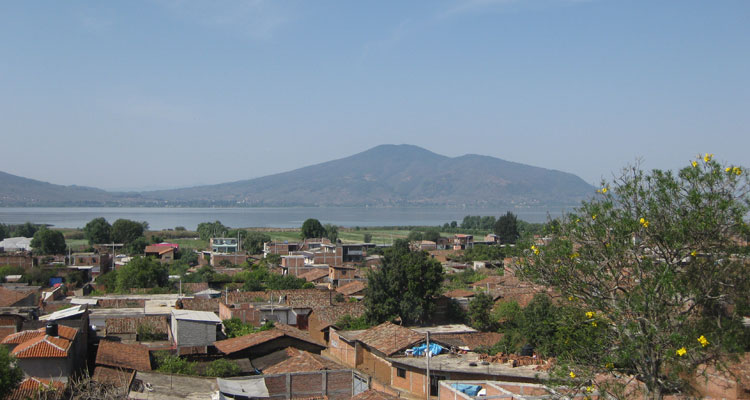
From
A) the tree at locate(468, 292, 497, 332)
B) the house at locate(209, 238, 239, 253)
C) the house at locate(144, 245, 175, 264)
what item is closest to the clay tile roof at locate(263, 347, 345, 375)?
the tree at locate(468, 292, 497, 332)

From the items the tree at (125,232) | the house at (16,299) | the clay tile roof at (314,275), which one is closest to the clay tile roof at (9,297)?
the house at (16,299)

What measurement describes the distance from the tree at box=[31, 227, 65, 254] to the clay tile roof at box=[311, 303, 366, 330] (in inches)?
1443

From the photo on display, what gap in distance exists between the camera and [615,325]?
8516 mm

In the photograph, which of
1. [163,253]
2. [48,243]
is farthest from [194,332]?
[48,243]

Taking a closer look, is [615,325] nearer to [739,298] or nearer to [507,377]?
[739,298]

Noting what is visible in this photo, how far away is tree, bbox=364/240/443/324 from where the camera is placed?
69.0 feet

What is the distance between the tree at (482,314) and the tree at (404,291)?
137cm

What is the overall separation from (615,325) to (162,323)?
559 inches

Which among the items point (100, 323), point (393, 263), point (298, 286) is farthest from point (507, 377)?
point (298, 286)

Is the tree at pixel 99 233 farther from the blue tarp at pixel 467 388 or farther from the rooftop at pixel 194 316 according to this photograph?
the blue tarp at pixel 467 388

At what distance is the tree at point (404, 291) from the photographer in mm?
21031

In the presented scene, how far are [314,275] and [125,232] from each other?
31234mm

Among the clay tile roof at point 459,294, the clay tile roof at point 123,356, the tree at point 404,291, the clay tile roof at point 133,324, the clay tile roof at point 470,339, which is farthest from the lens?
the clay tile roof at point 459,294

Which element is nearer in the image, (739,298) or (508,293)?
(739,298)
